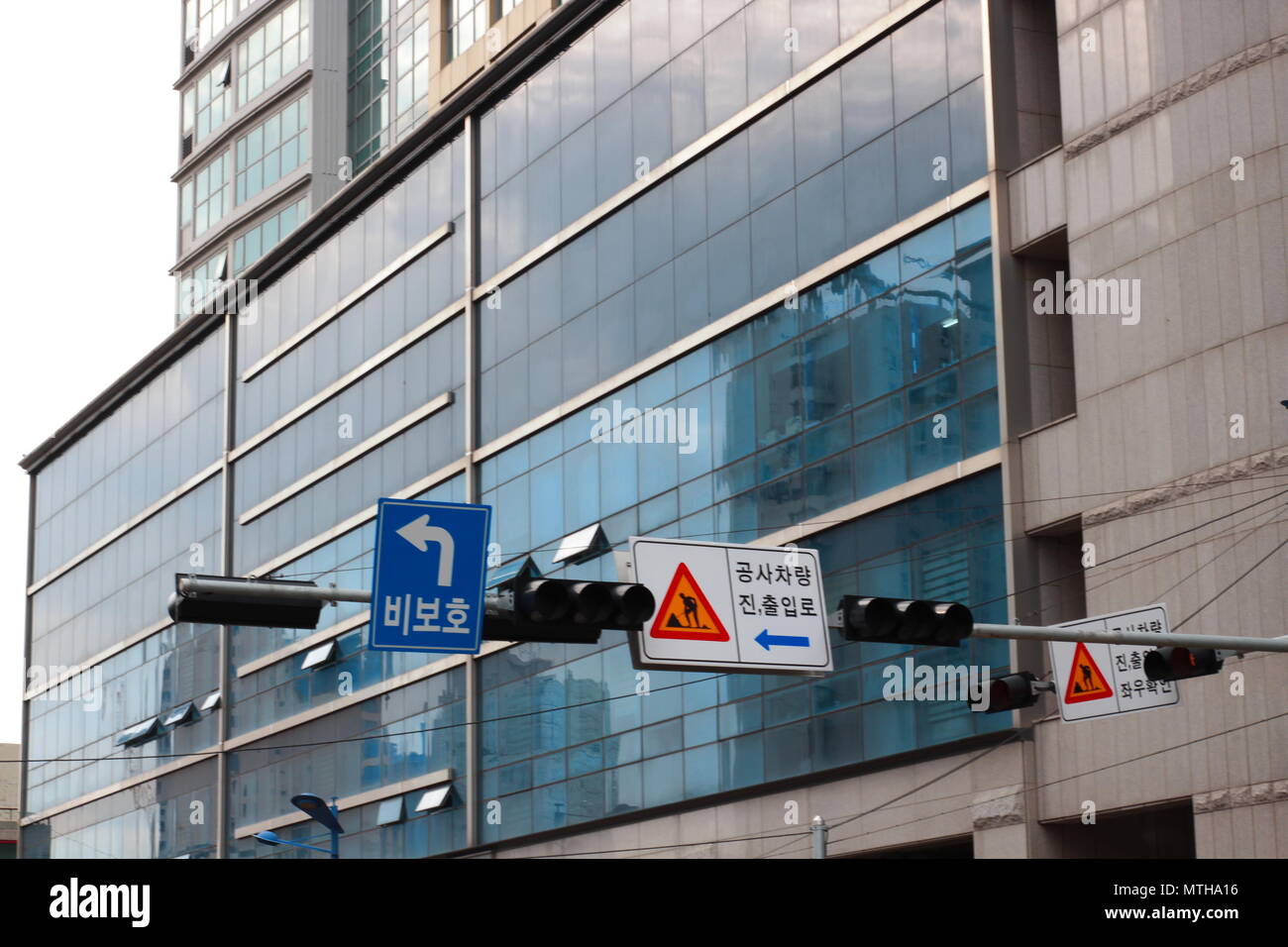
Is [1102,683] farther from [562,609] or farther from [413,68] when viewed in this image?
[413,68]

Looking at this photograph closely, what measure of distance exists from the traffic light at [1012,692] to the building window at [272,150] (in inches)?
2079

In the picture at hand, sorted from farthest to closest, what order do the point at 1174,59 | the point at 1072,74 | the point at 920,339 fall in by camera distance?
the point at 920,339 < the point at 1072,74 < the point at 1174,59

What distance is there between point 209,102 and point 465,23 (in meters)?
23.2

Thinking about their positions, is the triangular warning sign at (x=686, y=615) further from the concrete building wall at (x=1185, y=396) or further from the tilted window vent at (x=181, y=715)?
the tilted window vent at (x=181, y=715)

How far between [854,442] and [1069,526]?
583cm

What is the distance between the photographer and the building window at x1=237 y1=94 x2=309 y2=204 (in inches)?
2808

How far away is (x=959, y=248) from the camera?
34.6 meters

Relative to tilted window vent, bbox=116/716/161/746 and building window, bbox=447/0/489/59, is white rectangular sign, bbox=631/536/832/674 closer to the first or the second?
building window, bbox=447/0/489/59

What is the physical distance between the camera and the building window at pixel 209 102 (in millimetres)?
77625

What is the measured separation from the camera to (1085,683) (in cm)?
2384

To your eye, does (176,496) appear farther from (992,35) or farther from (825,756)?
(992,35)

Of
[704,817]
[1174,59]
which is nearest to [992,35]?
[1174,59]

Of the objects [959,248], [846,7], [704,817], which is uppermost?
[846,7]

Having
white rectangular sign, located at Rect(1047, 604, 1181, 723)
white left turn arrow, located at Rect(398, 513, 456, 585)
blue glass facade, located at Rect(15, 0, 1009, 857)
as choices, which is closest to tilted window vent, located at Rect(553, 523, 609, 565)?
blue glass facade, located at Rect(15, 0, 1009, 857)
